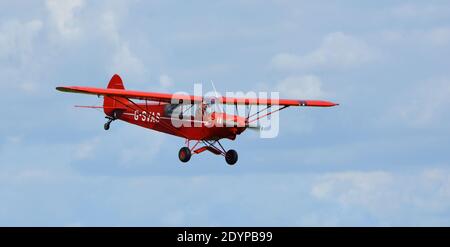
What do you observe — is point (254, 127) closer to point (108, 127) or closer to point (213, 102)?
point (213, 102)

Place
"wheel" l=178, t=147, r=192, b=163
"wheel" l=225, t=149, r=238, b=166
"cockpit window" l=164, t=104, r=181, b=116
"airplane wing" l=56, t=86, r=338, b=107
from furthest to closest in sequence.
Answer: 1. "cockpit window" l=164, t=104, r=181, b=116
2. "wheel" l=225, t=149, r=238, b=166
3. "wheel" l=178, t=147, r=192, b=163
4. "airplane wing" l=56, t=86, r=338, b=107

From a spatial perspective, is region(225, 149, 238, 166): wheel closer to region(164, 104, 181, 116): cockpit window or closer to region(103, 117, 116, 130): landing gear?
region(164, 104, 181, 116): cockpit window

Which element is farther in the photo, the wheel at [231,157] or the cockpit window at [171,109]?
the cockpit window at [171,109]

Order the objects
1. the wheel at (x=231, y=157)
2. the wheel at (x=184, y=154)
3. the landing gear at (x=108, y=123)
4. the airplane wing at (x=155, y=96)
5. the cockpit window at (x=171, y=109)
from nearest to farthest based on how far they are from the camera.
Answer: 1. the airplane wing at (x=155, y=96)
2. the wheel at (x=184, y=154)
3. the wheel at (x=231, y=157)
4. the cockpit window at (x=171, y=109)
5. the landing gear at (x=108, y=123)

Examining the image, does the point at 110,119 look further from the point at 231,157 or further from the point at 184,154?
the point at 231,157

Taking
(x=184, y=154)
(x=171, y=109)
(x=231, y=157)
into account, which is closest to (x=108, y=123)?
(x=171, y=109)

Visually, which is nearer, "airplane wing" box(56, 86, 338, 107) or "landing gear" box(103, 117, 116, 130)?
"airplane wing" box(56, 86, 338, 107)

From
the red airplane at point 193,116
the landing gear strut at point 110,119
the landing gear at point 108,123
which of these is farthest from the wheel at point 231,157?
the landing gear at point 108,123

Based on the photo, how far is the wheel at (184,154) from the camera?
145ft

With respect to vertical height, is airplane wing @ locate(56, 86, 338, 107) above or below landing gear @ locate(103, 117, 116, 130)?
above

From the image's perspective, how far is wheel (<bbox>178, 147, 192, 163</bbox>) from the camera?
145 ft

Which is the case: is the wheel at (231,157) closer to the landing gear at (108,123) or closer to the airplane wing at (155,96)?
the airplane wing at (155,96)

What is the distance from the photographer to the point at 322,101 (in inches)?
1919

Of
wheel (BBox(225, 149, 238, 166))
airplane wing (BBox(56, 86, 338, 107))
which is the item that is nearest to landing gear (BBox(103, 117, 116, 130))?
airplane wing (BBox(56, 86, 338, 107))
